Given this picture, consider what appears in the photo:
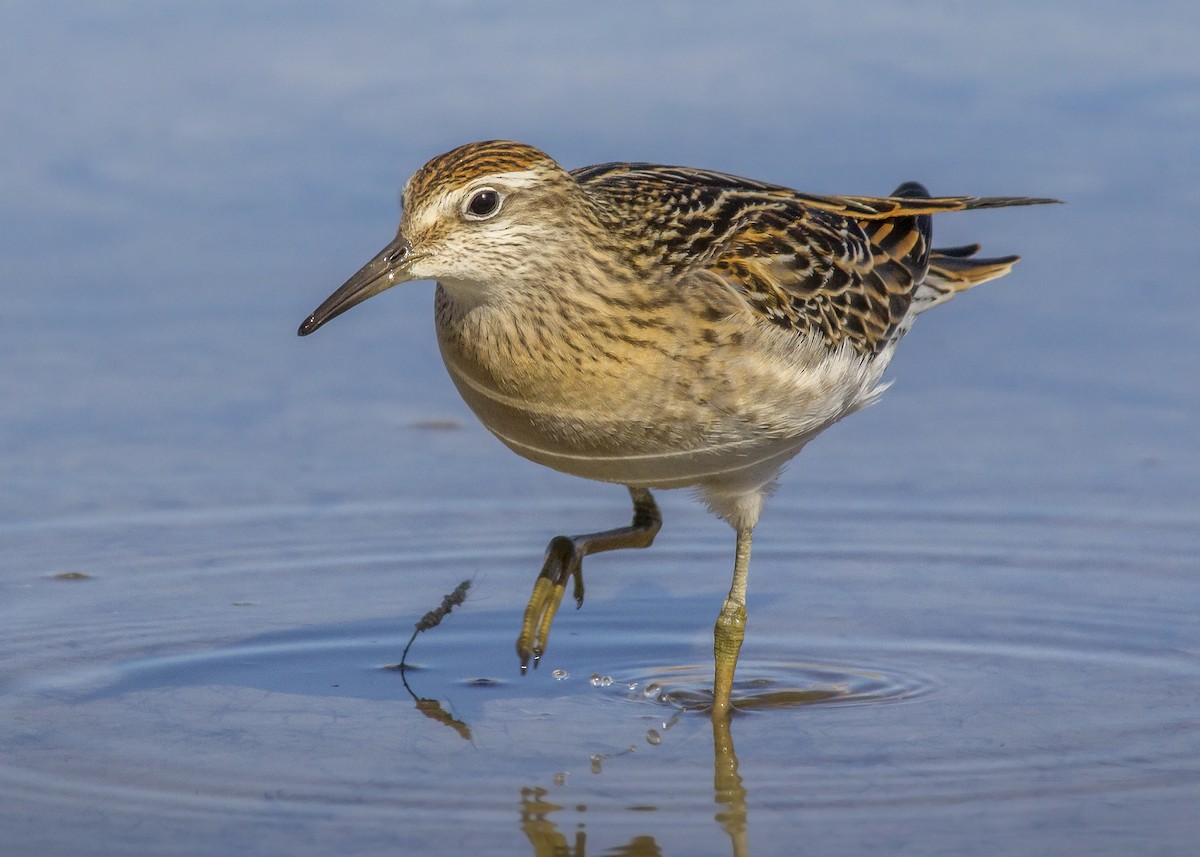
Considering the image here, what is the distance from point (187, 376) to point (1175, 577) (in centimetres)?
488

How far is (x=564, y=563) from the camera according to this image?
8.52 metres

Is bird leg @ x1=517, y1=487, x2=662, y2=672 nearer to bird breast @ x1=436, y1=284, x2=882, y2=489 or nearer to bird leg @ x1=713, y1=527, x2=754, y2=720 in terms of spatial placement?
bird leg @ x1=713, y1=527, x2=754, y2=720

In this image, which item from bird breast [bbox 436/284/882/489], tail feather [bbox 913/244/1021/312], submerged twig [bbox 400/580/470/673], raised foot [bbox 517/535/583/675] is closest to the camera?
bird breast [bbox 436/284/882/489]

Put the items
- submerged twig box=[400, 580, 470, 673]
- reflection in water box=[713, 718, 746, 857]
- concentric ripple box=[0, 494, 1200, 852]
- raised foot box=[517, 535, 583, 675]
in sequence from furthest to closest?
raised foot box=[517, 535, 583, 675], submerged twig box=[400, 580, 470, 673], concentric ripple box=[0, 494, 1200, 852], reflection in water box=[713, 718, 746, 857]

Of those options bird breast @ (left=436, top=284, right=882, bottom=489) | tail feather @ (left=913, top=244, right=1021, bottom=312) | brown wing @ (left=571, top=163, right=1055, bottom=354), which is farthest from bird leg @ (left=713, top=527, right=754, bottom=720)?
tail feather @ (left=913, top=244, right=1021, bottom=312)

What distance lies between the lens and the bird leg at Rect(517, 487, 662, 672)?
823cm

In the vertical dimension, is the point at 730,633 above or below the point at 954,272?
below

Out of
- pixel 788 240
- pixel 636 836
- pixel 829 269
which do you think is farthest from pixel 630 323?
pixel 636 836

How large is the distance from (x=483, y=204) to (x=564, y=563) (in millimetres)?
1782

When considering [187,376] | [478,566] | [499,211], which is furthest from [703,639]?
[187,376]

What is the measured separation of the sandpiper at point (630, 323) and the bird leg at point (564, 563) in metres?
0.01

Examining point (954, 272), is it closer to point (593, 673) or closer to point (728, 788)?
point (593, 673)

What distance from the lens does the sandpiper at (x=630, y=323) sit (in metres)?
7.41

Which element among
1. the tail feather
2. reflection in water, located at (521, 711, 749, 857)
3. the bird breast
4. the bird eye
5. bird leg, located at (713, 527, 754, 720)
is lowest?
reflection in water, located at (521, 711, 749, 857)
